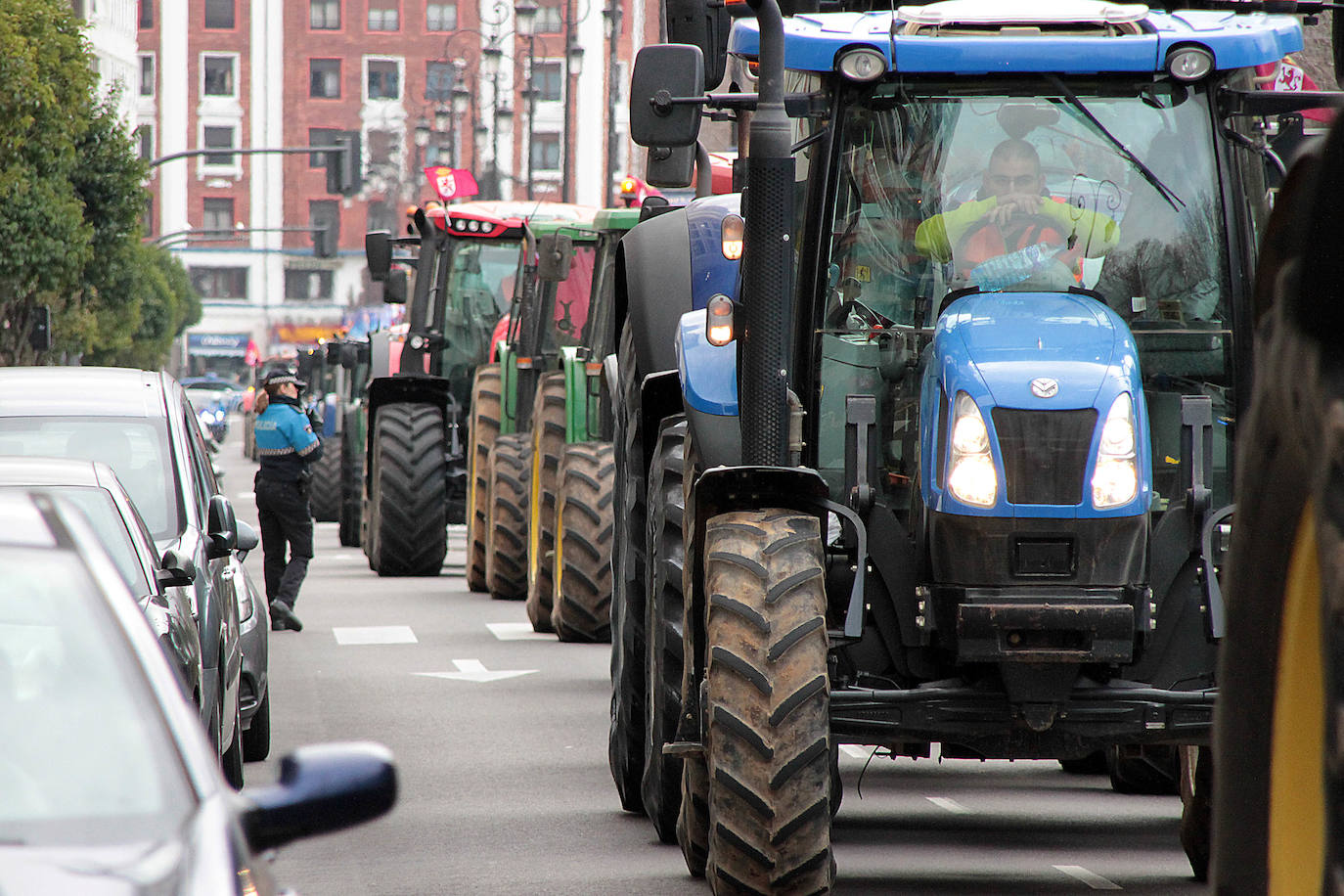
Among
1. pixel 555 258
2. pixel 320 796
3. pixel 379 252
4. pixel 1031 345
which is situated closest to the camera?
pixel 320 796

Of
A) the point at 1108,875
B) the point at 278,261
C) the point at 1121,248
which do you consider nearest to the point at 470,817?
the point at 1108,875

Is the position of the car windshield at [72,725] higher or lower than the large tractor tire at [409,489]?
higher

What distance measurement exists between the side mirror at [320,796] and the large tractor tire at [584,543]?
1109 cm

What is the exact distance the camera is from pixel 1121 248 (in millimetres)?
7508

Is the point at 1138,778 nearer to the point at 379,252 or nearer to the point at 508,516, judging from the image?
Answer: the point at 508,516

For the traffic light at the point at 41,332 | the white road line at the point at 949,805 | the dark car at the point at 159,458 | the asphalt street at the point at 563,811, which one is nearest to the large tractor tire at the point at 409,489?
the asphalt street at the point at 563,811

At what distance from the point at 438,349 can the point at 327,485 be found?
843 centimetres

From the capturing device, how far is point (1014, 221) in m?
7.45

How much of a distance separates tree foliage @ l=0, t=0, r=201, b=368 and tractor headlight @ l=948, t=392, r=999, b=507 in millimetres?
24257

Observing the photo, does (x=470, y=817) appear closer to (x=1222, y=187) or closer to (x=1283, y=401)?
(x=1222, y=187)

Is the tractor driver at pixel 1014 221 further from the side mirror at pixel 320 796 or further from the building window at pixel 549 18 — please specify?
the building window at pixel 549 18

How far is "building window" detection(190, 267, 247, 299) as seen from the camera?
106125 mm

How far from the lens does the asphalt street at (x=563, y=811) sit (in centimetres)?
806

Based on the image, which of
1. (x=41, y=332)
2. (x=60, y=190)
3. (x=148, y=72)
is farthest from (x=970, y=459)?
(x=148, y=72)
